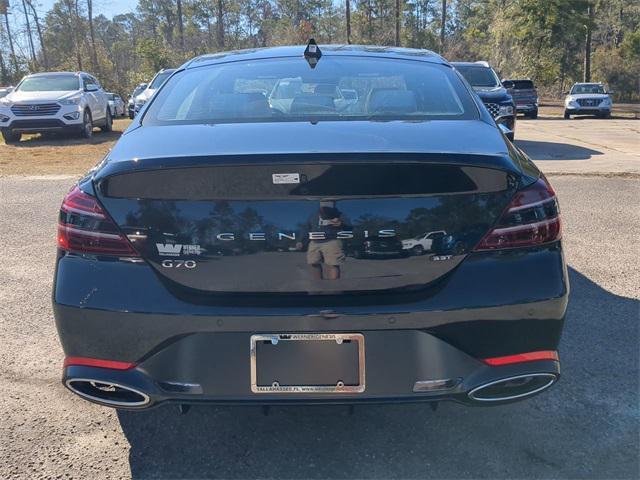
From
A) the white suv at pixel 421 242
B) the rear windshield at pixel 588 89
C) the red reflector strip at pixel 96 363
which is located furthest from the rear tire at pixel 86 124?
the rear windshield at pixel 588 89

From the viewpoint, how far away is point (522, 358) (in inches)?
88.7

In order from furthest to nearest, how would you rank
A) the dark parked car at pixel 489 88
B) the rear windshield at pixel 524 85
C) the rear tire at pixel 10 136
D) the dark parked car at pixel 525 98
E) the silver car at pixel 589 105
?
the rear windshield at pixel 524 85 < the dark parked car at pixel 525 98 < the silver car at pixel 589 105 < the rear tire at pixel 10 136 < the dark parked car at pixel 489 88

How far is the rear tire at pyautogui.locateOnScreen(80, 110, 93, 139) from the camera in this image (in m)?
15.4

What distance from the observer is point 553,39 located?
41781 mm

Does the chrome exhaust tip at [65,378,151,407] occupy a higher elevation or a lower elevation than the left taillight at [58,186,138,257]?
lower

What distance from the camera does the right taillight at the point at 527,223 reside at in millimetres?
2189

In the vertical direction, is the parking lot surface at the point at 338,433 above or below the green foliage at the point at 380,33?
below

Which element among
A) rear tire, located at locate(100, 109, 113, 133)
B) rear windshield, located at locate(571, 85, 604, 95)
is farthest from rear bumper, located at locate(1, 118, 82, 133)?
rear windshield, located at locate(571, 85, 604, 95)

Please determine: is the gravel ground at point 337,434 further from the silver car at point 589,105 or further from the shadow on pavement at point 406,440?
the silver car at point 589,105

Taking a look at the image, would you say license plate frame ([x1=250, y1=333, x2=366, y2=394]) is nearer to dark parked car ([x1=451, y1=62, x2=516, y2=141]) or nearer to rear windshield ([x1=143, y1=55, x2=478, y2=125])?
rear windshield ([x1=143, y1=55, x2=478, y2=125])

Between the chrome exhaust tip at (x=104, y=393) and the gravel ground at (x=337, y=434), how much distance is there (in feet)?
1.14

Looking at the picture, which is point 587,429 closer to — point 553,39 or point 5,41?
point 553,39

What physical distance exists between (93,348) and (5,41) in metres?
66.5

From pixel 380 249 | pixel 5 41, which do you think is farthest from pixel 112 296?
pixel 5 41
